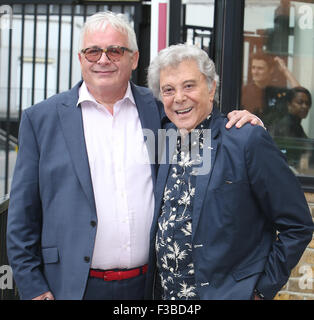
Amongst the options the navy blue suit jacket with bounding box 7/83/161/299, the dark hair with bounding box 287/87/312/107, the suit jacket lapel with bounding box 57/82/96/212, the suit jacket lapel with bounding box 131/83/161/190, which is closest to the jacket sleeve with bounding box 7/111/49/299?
the navy blue suit jacket with bounding box 7/83/161/299

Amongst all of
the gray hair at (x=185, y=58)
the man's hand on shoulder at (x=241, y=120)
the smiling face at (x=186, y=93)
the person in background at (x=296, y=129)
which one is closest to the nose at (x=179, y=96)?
the smiling face at (x=186, y=93)

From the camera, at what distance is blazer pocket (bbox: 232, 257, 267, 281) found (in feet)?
6.73

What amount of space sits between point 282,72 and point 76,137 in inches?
79.4

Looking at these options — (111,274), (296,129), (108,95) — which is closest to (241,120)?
(108,95)

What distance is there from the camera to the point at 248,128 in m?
2.03

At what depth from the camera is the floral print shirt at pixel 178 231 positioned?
2.08 m

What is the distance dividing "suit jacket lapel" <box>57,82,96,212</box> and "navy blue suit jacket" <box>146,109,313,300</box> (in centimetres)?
49

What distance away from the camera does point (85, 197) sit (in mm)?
2219

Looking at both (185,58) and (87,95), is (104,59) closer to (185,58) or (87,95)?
(87,95)

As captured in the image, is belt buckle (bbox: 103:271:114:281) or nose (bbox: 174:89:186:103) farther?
belt buckle (bbox: 103:271:114:281)

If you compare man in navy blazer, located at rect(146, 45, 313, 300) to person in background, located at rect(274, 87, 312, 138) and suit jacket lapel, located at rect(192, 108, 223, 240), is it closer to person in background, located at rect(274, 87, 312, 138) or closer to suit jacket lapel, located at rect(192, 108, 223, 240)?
suit jacket lapel, located at rect(192, 108, 223, 240)

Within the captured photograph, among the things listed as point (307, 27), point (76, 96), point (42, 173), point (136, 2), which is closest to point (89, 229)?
point (42, 173)
